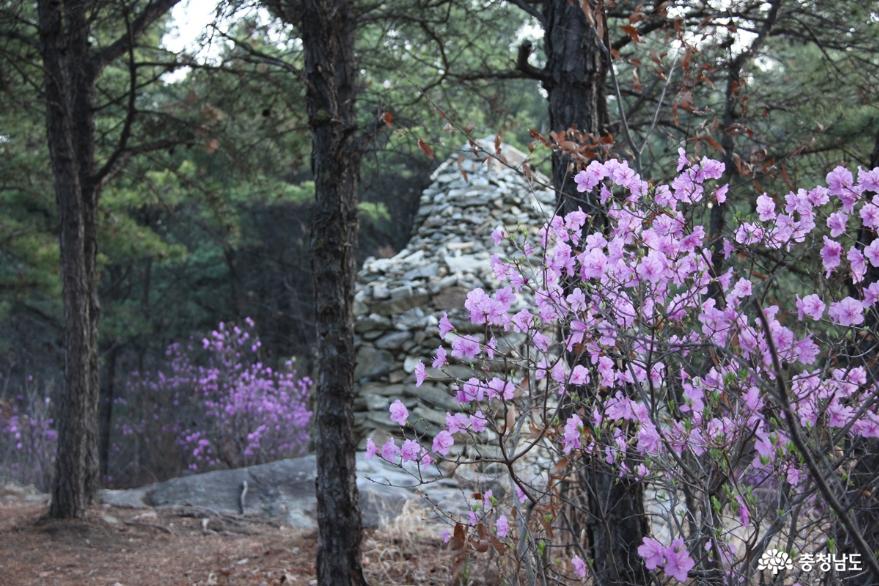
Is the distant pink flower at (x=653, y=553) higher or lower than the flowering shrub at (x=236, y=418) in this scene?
lower

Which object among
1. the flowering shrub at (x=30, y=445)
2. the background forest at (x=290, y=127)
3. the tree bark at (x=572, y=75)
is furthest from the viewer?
the flowering shrub at (x=30, y=445)

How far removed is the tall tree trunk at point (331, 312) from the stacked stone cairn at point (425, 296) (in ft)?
10.3

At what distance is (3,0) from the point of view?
581cm

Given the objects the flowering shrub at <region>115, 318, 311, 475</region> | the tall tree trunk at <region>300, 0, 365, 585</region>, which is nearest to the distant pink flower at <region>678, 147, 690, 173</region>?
the tall tree trunk at <region>300, 0, 365, 585</region>

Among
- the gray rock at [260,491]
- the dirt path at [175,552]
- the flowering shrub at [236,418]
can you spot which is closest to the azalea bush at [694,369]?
the dirt path at [175,552]

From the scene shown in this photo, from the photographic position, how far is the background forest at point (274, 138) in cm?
411

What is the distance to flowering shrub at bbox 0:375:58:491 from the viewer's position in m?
9.82

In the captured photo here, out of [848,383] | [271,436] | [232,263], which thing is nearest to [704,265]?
[848,383]

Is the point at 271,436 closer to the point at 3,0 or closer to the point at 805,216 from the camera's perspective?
the point at 3,0

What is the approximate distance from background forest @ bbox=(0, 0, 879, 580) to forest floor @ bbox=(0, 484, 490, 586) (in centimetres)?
146

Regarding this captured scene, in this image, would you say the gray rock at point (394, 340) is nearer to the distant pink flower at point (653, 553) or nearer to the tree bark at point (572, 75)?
the tree bark at point (572, 75)

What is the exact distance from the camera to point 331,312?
3.70 meters

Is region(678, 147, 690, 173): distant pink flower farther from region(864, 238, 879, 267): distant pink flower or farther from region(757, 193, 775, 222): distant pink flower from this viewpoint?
region(864, 238, 879, 267): distant pink flower

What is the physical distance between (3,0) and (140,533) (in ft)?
12.0
